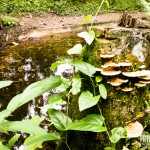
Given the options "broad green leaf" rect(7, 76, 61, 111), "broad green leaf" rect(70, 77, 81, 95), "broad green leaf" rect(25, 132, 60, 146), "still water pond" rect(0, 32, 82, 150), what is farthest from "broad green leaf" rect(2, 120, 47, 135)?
"still water pond" rect(0, 32, 82, 150)

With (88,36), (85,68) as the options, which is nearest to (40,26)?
(88,36)

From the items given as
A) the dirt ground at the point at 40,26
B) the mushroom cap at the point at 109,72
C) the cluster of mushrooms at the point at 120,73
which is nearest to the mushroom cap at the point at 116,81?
the cluster of mushrooms at the point at 120,73

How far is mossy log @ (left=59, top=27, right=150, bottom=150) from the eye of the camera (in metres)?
2.74

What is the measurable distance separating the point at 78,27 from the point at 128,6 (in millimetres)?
6943

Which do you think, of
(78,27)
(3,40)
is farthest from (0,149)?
(78,27)

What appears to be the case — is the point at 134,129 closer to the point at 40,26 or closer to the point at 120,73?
the point at 120,73

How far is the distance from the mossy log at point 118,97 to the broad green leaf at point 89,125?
1.32 feet

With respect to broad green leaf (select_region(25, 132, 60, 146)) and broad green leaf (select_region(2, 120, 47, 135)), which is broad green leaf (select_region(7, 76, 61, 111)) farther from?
broad green leaf (select_region(25, 132, 60, 146))

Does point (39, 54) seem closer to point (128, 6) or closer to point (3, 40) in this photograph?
point (3, 40)

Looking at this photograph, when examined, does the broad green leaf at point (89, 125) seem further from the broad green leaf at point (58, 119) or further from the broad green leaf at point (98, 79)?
the broad green leaf at point (98, 79)

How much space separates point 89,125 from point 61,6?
46.1 ft

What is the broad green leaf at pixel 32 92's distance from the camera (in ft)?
6.27

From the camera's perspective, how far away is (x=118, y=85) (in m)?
2.73

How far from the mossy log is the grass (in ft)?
34.3
